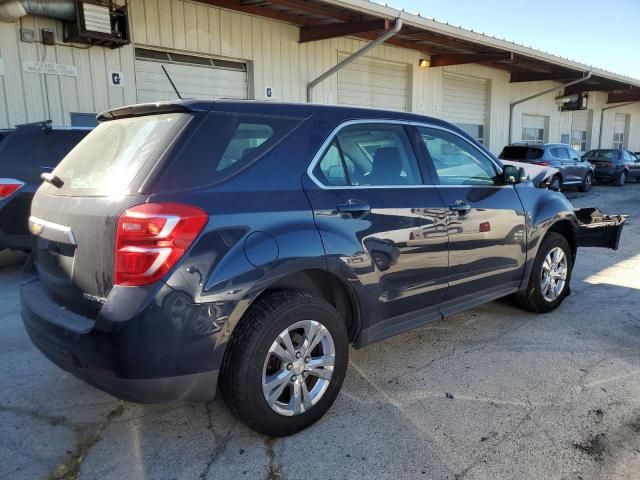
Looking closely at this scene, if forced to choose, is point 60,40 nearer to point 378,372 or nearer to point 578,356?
point 378,372

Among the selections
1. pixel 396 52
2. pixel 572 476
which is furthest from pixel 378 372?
pixel 396 52

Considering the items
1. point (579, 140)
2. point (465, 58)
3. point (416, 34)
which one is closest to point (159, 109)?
point (416, 34)

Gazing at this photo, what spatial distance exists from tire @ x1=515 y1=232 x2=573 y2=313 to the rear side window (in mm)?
2829

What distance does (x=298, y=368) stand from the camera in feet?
9.12

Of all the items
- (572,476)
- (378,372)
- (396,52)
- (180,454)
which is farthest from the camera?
(396,52)

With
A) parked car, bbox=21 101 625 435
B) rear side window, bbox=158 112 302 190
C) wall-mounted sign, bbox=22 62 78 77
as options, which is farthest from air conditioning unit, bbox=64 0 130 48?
rear side window, bbox=158 112 302 190

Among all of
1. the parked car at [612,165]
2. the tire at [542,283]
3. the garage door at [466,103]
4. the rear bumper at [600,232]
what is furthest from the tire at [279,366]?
the parked car at [612,165]

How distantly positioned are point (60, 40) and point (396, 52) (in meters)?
8.85

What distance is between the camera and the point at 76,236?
8.41 feet

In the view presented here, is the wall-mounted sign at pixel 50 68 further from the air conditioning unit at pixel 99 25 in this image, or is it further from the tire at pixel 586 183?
the tire at pixel 586 183

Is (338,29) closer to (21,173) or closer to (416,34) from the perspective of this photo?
(416,34)

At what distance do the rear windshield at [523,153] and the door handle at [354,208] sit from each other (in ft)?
46.0

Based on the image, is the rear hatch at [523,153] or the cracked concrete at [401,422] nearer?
the cracked concrete at [401,422]

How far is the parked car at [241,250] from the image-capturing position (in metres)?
2.33
